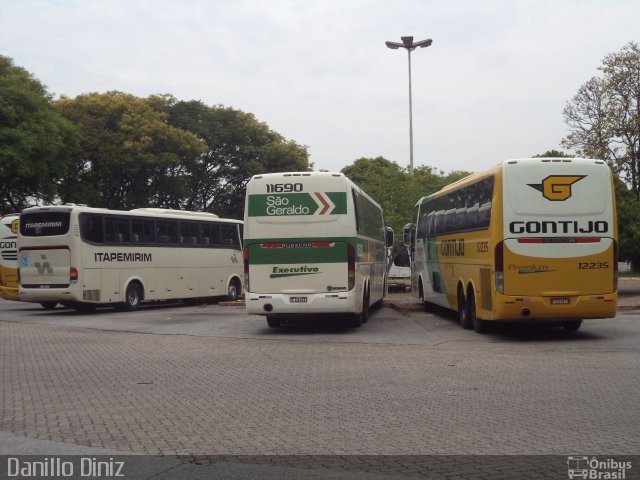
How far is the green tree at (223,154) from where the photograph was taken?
5159 cm

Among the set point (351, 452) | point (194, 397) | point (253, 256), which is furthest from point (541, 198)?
point (351, 452)

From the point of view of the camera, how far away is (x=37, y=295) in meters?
23.4

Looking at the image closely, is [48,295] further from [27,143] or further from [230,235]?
[27,143]

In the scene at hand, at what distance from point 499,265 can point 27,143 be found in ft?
94.9

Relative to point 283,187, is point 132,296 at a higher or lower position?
lower

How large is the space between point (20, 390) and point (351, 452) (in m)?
5.30

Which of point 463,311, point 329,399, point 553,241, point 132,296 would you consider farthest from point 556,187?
point 132,296

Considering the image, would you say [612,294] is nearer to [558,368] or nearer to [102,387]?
[558,368]

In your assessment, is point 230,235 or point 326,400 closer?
point 326,400

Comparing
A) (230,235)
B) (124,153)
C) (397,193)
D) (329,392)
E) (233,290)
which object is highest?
(124,153)

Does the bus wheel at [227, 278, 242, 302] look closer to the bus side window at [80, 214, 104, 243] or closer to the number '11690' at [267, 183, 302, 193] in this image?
the bus side window at [80, 214, 104, 243]

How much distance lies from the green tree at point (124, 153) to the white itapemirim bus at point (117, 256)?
17131 millimetres

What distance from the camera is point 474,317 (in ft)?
54.9

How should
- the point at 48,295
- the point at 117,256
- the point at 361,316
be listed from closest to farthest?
the point at 361,316 → the point at 48,295 → the point at 117,256
